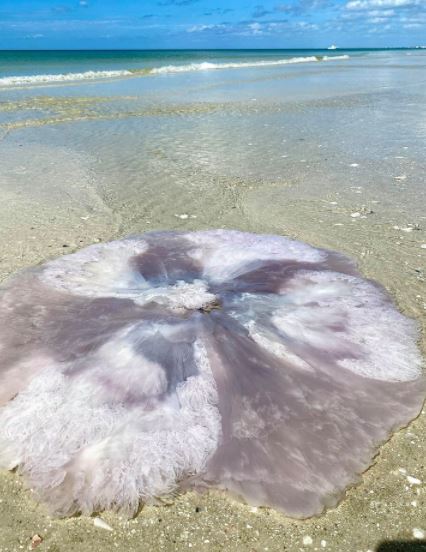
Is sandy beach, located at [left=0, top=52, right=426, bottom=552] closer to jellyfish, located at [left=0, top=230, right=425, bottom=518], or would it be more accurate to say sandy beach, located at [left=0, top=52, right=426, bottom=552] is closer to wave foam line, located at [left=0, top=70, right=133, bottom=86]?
jellyfish, located at [left=0, top=230, right=425, bottom=518]

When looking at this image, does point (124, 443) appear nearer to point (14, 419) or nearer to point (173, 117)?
point (14, 419)

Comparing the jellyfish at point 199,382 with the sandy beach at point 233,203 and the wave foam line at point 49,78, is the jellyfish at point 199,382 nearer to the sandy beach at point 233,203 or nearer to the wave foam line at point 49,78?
the sandy beach at point 233,203

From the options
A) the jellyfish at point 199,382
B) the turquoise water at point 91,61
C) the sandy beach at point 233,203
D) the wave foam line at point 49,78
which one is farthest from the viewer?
the turquoise water at point 91,61

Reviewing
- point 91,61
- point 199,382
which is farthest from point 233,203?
point 91,61

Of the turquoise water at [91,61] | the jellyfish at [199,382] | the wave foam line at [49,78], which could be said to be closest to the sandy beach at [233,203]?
the jellyfish at [199,382]

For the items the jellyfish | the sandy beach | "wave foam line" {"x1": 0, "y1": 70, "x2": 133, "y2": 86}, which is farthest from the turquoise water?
the jellyfish
